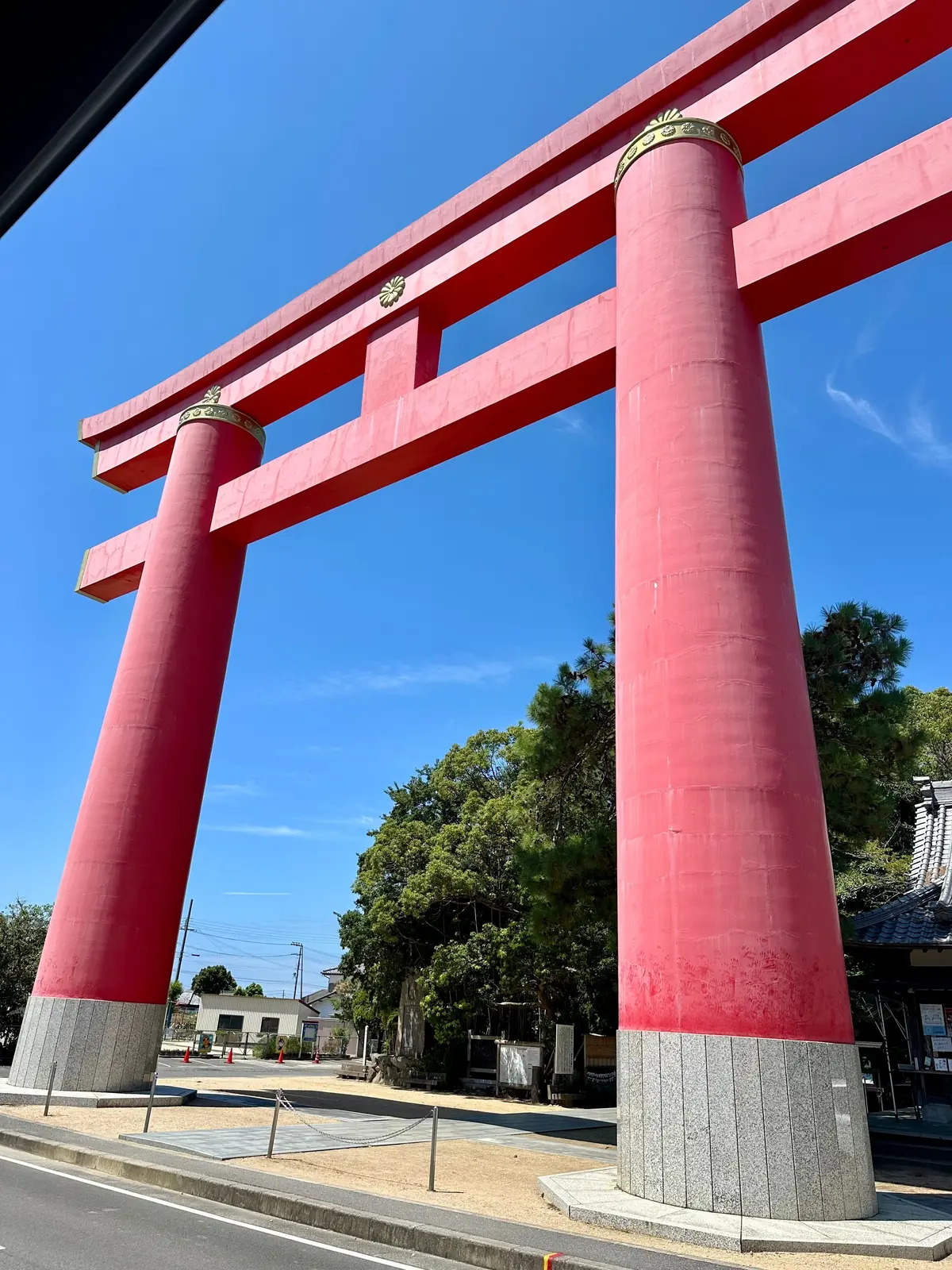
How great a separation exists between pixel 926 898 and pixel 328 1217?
34.8 feet

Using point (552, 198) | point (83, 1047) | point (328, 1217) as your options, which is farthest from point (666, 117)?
point (83, 1047)

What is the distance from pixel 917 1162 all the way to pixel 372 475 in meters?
12.6

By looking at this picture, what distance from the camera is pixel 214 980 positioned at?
194 ft

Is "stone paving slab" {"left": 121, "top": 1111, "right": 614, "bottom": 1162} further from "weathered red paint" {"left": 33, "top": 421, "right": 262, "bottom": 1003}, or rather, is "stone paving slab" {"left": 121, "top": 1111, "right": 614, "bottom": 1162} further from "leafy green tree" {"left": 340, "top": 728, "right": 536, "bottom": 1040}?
"leafy green tree" {"left": 340, "top": 728, "right": 536, "bottom": 1040}

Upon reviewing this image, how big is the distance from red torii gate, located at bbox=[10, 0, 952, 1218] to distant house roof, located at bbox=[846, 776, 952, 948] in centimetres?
526

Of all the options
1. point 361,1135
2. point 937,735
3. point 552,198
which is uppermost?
point 552,198

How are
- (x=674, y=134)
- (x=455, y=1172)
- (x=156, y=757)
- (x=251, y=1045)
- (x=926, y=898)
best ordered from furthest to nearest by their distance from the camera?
(x=251, y=1045) → (x=156, y=757) → (x=926, y=898) → (x=674, y=134) → (x=455, y=1172)

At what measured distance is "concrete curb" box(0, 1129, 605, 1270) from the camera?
18.4 ft

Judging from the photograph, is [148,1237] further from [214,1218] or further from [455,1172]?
[455,1172]

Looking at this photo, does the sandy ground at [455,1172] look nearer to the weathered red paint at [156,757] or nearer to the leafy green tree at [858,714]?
the weathered red paint at [156,757]

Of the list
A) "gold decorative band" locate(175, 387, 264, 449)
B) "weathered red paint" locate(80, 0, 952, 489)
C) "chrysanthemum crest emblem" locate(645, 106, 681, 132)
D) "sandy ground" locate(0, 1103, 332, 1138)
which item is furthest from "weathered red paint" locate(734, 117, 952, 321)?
"sandy ground" locate(0, 1103, 332, 1138)

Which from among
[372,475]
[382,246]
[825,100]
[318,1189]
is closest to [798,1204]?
[318,1189]

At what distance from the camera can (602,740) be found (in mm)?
13633

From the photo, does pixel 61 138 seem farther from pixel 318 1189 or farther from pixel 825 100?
pixel 825 100
